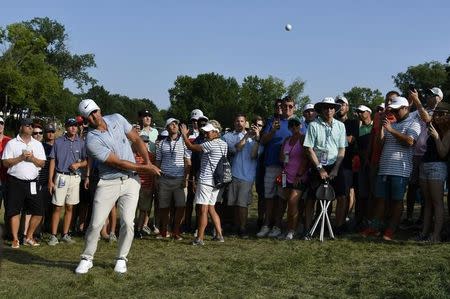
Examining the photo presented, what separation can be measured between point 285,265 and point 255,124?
3.47 metres

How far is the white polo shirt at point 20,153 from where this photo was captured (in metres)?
8.30

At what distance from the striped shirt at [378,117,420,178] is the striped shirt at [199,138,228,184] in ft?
8.23

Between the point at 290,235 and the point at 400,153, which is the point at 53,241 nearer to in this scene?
the point at 290,235

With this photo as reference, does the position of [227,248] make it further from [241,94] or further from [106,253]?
[241,94]

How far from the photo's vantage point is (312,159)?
8.30m

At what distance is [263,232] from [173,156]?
1.96 metres

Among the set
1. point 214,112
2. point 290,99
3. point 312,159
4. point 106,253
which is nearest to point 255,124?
point 290,99

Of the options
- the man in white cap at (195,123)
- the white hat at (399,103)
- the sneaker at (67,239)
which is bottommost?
the sneaker at (67,239)

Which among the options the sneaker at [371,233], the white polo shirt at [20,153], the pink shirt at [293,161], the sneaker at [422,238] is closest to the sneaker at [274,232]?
the pink shirt at [293,161]

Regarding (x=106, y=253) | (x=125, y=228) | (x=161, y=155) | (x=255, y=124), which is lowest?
(x=106, y=253)

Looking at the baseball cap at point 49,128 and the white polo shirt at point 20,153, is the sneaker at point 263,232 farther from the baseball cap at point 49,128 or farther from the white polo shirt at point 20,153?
the baseball cap at point 49,128

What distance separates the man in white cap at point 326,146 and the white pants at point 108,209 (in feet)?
9.95

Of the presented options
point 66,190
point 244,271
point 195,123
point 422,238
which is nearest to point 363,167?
point 422,238

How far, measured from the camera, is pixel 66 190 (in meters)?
8.91
